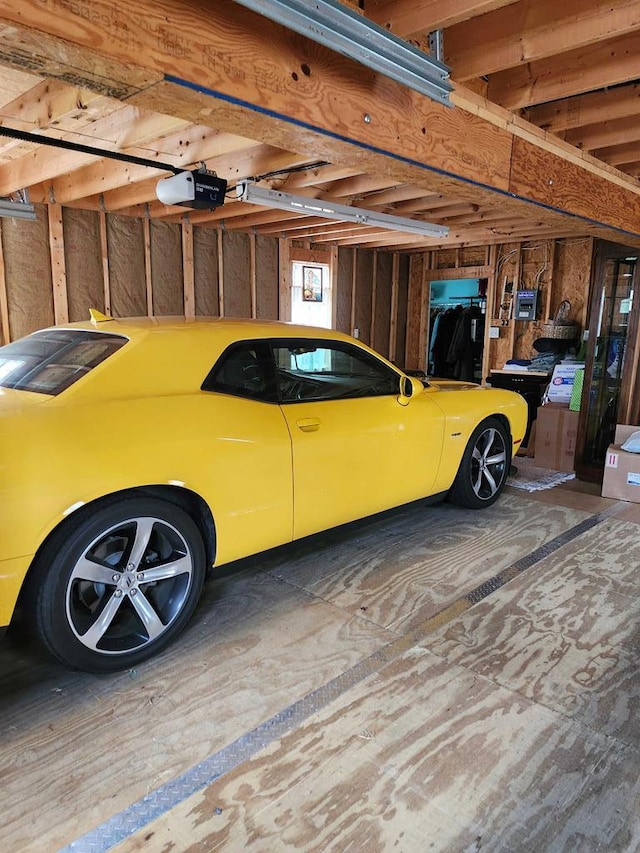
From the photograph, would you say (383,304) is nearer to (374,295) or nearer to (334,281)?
(374,295)

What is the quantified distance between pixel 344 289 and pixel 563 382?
4353 mm

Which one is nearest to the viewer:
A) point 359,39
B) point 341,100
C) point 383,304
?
point 359,39

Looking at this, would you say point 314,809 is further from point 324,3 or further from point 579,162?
point 579,162

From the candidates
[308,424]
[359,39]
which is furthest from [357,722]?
[359,39]

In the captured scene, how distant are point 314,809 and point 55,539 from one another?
50.1 inches

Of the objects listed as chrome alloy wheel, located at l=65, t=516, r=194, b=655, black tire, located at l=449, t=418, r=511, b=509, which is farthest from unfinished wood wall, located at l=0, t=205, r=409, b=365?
chrome alloy wheel, located at l=65, t=516, r=194, b=655

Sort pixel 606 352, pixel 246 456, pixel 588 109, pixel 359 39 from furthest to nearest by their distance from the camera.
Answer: pixel 606 352
pixel 588 109
pixel 246 456
pixel 359 39

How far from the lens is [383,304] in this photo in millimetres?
10047

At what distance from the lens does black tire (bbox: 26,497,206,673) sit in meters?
2.03

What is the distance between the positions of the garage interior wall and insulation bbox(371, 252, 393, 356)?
0.06ft

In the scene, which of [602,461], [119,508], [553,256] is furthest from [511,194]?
[553,256]

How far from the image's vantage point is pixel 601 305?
541 cm

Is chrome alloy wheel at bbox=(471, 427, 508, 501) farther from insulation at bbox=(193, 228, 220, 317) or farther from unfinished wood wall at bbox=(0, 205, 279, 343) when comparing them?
unfinished wood wall at bbox=(0, 205, 279, 343)

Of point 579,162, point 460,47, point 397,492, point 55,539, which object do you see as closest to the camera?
point 55,539
